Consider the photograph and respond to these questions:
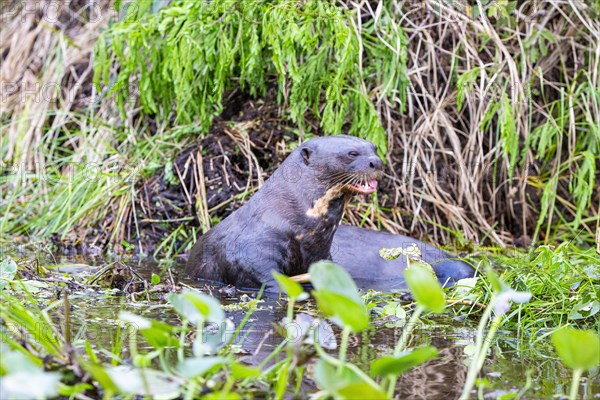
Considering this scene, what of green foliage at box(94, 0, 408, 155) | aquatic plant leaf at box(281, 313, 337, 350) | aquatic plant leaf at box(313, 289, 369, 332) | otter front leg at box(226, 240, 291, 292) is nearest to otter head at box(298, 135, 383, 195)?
→ otter front leg at box(226, 240, 291, 292)

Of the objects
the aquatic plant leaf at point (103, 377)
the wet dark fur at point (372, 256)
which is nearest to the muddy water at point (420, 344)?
the aquatic plant leaf at point (103, 377)

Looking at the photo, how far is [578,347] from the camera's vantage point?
2.07m

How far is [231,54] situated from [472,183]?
5.61 ft

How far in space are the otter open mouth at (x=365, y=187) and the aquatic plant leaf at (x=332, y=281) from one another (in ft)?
8.03

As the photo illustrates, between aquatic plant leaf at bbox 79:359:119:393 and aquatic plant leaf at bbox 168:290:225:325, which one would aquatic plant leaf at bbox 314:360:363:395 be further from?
aquatic plant leaf at bbox 79:359:119:393

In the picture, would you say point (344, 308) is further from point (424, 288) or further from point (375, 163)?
point (375, 163)

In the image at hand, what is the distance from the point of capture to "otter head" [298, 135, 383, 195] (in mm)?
4574

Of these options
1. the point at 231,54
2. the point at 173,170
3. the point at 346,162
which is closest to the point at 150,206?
the point at 173,170

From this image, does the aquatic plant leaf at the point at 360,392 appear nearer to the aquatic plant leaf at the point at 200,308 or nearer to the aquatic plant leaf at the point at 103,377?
the aquatic plant leaf at the point at 200,308

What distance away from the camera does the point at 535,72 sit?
5.80 m

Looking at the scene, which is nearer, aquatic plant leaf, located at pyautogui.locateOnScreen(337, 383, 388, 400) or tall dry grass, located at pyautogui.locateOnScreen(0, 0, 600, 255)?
aquatic plant leaf, located at pyautogui.locateOnScreen(337, 383, 388, 400)

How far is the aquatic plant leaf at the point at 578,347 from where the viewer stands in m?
2.05

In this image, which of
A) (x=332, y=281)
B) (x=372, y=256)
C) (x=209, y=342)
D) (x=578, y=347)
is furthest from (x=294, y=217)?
(x=578, y=347)

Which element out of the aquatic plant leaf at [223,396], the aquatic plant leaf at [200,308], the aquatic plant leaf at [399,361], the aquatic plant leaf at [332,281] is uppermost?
the aquatic plant leaf at [332,281]
